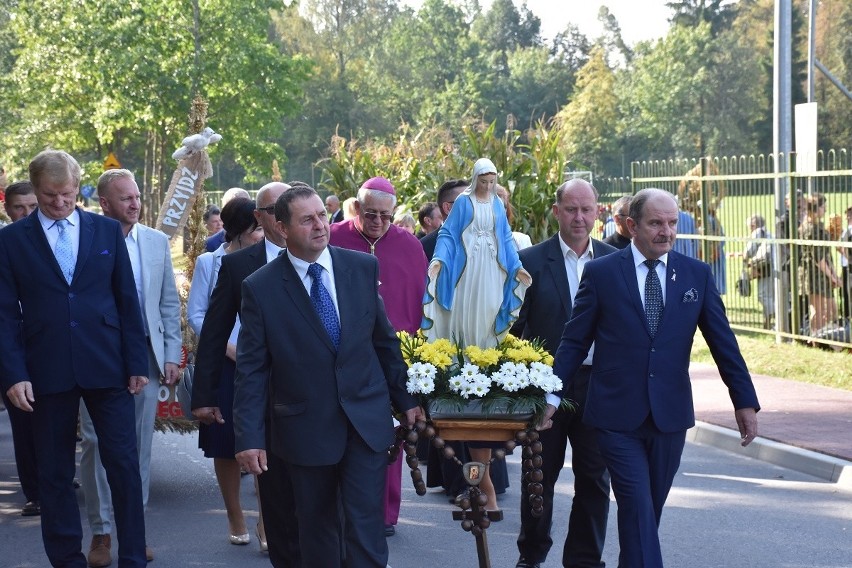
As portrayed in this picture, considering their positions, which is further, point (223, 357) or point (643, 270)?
point (223, 357)

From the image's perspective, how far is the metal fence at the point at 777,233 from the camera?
15.9 meters

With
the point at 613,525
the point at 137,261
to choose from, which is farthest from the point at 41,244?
the point at 613,525

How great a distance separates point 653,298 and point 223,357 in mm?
2071

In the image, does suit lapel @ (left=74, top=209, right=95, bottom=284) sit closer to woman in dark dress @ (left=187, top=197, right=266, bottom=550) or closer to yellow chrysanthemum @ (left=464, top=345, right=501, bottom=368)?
woman in dark dress @ (left=187, top=197, right=266, bottom=550)

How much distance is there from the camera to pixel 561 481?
9852 mm

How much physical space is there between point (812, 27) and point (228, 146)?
2123 centimetres

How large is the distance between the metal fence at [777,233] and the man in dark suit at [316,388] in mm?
10735

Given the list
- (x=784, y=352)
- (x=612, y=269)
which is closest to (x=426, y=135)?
(x=784, y=352)

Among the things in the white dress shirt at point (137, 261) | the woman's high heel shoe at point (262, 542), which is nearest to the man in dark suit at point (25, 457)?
the white dress shirt at point (137, 261)

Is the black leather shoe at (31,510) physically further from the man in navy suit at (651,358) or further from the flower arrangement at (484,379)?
the man in navy suit at (651,358)

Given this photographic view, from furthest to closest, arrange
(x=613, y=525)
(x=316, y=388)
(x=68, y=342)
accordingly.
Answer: (x=613, y=525), (x=68, y=342), (x=316, y=388)

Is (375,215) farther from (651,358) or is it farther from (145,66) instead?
(145,66)

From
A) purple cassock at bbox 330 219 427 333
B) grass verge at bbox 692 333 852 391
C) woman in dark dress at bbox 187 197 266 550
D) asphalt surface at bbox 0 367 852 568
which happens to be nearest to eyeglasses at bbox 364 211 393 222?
purple cassock at bbox 330 219 427 333

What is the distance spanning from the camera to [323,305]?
5.51m
